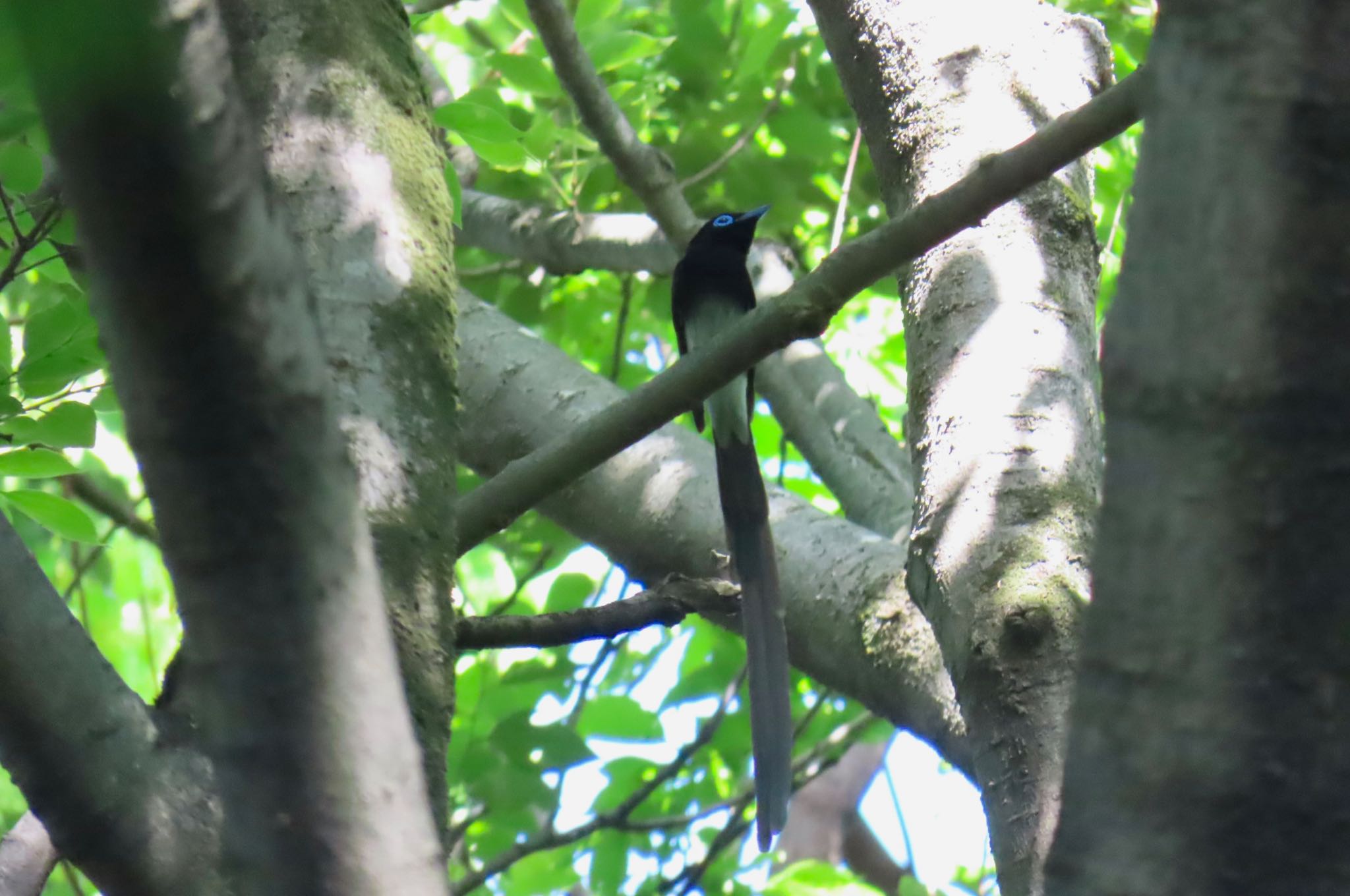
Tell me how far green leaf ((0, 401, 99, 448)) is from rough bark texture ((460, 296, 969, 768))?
1.31 metres

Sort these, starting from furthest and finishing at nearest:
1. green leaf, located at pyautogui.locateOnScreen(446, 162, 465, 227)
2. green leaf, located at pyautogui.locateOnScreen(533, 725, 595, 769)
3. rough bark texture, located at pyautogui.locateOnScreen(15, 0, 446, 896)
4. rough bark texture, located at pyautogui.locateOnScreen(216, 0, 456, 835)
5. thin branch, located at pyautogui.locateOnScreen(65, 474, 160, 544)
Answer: thin branch, located at pyautogui.locateOnScreen(65, 474, 160, 544), green leaf, located at pyautogui.locateOnScreen(533, 725, 595, 769), green leaf, located at pyautogui.locateOnScreen(446, 162, 465, 227), rough bark texture, located at pyautogui.locateOnScreen(216, 0, 456, 835), rough bark texture, located at pyautogui.locateOnScreen(15, 0, 446, 896)

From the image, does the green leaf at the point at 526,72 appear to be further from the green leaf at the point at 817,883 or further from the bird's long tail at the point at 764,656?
the green leaf at the point at 817,883

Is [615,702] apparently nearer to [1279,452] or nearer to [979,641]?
[979,641]

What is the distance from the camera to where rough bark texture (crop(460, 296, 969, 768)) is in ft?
7.82

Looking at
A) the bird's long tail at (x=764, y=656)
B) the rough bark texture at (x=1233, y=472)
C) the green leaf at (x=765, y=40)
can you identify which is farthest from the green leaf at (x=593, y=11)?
the rough bark texture at (x=1233, y=472)

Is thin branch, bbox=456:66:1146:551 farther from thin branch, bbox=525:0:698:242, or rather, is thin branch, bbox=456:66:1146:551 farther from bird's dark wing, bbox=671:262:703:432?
bird's dark wing, bbox=671:262:703:432

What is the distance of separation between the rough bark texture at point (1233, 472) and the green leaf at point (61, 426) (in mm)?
1393

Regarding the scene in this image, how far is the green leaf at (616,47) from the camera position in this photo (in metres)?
3.24

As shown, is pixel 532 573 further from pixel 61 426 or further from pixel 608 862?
pixel 61 426

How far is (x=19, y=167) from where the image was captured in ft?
5.62

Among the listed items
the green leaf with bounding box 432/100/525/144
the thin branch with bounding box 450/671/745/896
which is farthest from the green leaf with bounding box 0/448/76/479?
the thin branch with bounding box 450/671/745/896

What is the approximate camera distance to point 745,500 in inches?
114

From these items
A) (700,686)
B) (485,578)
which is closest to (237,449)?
(700,686)

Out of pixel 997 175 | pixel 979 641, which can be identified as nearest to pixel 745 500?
pixel 979 641
